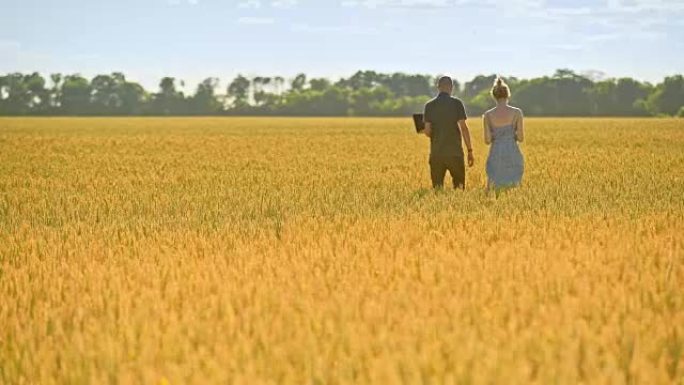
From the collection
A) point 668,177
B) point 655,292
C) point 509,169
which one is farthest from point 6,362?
point 668,177

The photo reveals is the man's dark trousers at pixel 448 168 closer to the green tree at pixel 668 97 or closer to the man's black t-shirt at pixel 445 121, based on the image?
the man's black t-shirt at pixel 445 121

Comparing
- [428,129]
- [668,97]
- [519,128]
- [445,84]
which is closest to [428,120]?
[428,129]

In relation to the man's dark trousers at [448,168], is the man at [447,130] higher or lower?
higher

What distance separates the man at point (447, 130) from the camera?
1237 cm

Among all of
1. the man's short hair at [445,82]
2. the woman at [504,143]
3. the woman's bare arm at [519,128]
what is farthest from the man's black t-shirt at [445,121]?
the woman's bare arm at [519,128]

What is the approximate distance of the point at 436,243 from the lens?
7.17m

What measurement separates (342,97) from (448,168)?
441 ft

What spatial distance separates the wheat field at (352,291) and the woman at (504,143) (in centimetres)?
52

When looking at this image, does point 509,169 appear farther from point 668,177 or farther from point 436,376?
point 436,376

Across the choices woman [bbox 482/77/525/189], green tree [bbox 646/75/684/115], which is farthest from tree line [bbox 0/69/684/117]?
woman [bbox 482/77/525/189]

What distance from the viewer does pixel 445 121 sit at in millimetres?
12461

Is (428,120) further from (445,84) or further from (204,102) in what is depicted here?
(204,102)

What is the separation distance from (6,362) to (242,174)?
576 inches

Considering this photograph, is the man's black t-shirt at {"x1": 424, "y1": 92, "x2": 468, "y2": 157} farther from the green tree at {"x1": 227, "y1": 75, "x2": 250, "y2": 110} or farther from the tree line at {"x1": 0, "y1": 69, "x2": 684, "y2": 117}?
the green tree at {"x1": 227, "y1": 75, "x2": 250, "y2": 110}
